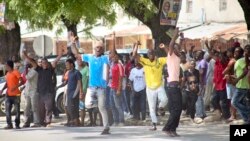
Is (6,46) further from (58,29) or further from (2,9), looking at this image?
(2,9)

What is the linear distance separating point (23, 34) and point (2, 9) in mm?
28908

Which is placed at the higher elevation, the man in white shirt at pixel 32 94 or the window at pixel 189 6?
the window at pixel 189 6

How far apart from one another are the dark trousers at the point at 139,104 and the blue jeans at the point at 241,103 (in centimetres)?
301

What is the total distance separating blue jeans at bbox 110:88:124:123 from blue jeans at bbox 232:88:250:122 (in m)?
2.89

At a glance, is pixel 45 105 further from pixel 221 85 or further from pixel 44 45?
pixel 44 45

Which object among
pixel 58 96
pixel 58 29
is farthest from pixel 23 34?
pixel 58 96

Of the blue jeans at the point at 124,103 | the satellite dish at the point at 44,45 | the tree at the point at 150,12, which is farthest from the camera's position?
the satellite dish at the point at 44,45

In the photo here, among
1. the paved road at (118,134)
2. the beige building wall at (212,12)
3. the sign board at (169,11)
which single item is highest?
the beige building wall at (212,12)

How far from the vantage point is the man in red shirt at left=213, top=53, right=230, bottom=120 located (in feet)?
51.5

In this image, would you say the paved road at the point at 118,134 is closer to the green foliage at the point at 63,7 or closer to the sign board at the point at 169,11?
the sign board at the point at 169,11

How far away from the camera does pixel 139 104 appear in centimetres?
1664

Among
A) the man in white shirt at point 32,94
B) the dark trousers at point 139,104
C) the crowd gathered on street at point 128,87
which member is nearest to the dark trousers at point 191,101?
the crowd gathered on street at point 128,87

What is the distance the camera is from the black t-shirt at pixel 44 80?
15.9 meters

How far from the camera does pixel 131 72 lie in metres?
16.8
